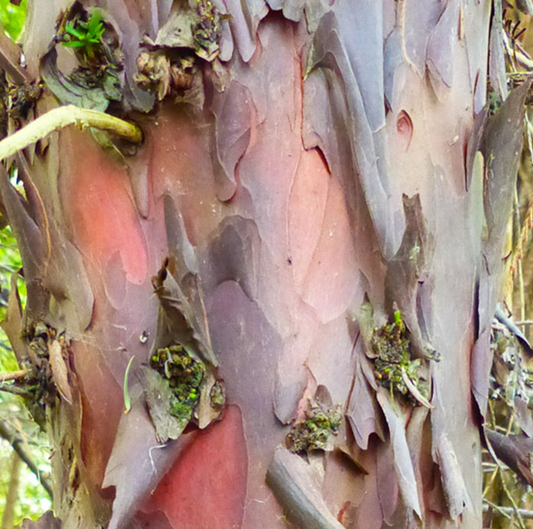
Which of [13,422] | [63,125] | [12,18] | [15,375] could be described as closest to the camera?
[63,125]

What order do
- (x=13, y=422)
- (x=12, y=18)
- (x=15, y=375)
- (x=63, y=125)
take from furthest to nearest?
(x=12, y=18)
(x=13, y=422)
(x=15, y=375)
(x=63, y=125)

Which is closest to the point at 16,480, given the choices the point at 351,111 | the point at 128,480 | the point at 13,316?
the point at 13,316

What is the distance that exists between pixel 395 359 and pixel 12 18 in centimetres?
141

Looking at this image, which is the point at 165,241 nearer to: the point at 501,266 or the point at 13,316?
the point at 13,316

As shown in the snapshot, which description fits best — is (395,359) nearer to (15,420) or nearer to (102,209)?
(102,209)

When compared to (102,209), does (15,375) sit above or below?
below

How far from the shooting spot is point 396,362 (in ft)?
1.57

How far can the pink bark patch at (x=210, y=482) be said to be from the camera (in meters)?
0.45

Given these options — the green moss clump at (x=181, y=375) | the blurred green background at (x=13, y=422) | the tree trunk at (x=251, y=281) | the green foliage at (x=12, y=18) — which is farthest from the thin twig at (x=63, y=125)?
the green foliage at (x=12, y=18)

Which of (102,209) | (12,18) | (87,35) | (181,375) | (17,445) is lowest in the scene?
(17,445)

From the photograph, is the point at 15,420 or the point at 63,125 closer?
the point at 63,125

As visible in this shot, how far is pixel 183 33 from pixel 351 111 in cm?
13

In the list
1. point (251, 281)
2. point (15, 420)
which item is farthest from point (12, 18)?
point (251, 281)

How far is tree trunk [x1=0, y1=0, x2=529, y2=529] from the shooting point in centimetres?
45
